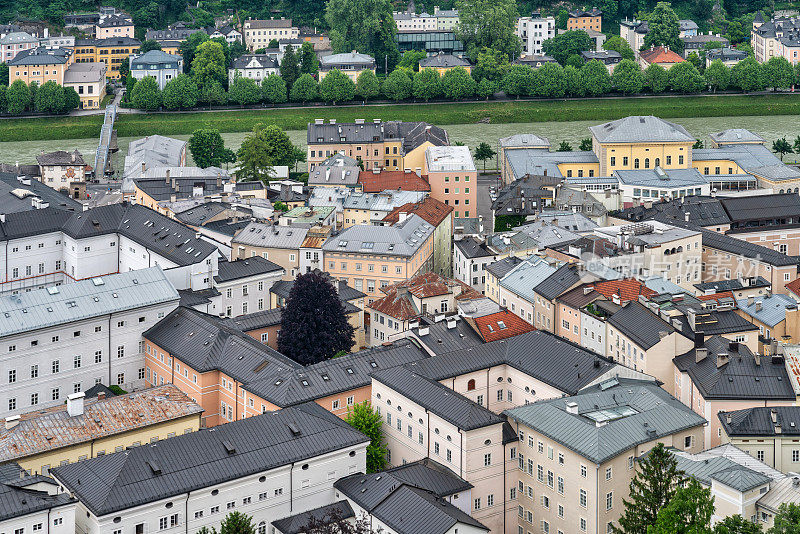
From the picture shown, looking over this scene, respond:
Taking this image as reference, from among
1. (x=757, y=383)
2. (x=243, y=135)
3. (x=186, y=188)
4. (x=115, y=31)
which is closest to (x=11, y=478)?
(x=757, y=383)

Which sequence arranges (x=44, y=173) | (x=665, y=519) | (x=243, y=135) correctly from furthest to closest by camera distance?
(x=243, y=135), (x=44, y=173), (x=665, y=519)

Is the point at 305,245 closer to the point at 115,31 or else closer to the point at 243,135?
the point at 243,135

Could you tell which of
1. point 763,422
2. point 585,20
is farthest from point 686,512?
point 585,20

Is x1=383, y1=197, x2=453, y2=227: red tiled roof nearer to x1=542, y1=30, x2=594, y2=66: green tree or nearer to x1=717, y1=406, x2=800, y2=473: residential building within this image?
x1=717, y1=406, x2=800, y2=473: residential building

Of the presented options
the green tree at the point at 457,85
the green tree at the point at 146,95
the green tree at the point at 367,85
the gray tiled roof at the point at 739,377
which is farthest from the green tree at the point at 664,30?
the gray tiled roof at the point at 739,377

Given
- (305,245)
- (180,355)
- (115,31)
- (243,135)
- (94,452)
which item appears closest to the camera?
(94,452)

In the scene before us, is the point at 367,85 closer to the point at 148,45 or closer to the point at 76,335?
the point at 148,45
